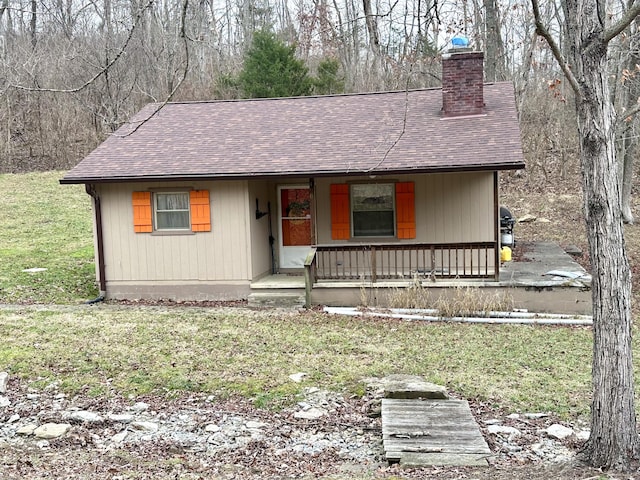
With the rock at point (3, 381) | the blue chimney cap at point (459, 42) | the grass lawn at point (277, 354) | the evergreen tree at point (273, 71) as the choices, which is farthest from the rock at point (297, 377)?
the evergreen tree at point (273, 71)

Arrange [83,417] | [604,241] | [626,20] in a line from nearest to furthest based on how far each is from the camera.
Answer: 1. [626,20]
2. [604,241]
3. [83,417]

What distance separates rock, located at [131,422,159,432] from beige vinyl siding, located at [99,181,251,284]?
6116 millimetres

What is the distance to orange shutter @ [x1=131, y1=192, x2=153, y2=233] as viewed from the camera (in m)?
12.2

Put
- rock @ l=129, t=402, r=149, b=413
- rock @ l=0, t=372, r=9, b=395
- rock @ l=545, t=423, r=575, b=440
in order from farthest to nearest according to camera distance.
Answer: rock @ l=0, t=372, r=9, b=395 → rock @ l=129, t=402, r=149, b=413 → rock @ l=545, t=423, r=575, b=440

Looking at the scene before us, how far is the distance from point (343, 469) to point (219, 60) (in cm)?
2862

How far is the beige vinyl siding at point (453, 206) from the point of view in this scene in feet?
39.9

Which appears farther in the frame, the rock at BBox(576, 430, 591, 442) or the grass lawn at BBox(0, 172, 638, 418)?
the grass lawn at BBox(0, 172, 638, 418)

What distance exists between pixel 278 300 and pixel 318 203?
7.46 ft

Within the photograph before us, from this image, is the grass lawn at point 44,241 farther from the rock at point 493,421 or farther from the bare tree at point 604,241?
the bare tree at point 604,241

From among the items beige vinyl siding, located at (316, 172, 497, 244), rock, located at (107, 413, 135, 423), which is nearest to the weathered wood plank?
rock, located at (107, 413, 135, 423)

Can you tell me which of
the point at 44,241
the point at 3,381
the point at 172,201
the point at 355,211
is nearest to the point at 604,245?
the point at 3,381

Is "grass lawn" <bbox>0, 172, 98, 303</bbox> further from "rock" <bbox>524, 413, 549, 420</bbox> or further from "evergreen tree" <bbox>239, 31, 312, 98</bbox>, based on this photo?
"rock" <bbox>524, 413, 549, 420</bbox>

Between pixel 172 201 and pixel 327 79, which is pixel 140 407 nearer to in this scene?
pixel 172 201

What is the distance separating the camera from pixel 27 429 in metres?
5.97
